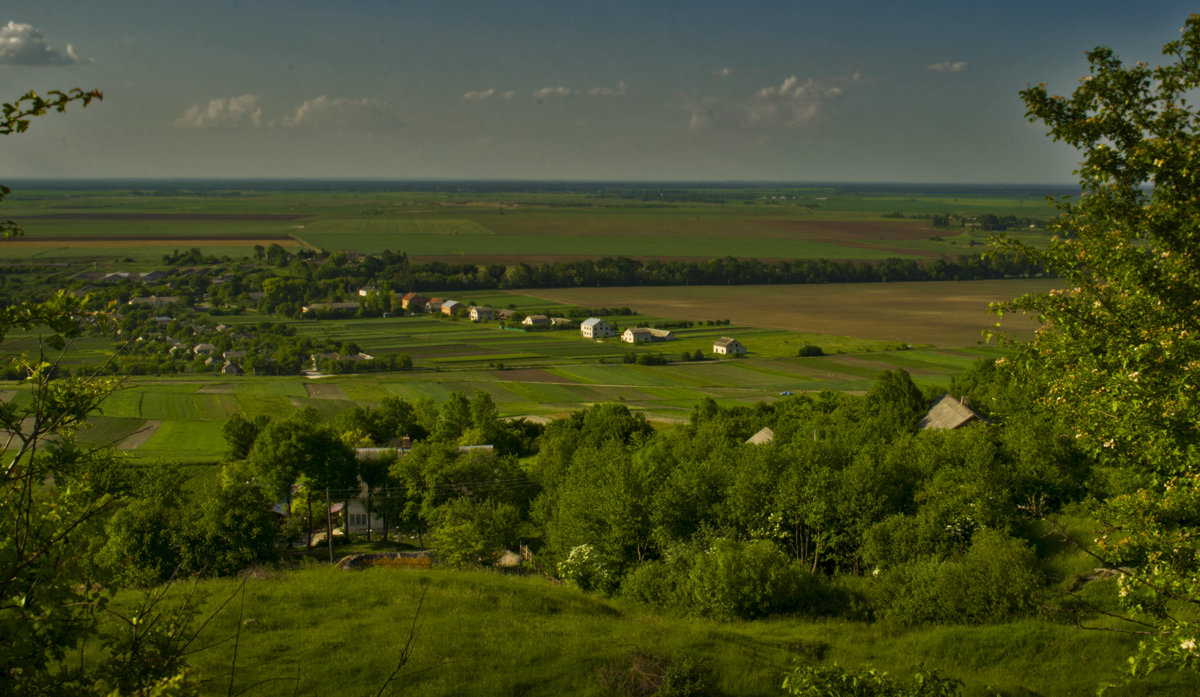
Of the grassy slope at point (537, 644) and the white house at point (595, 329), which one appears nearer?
the grassy slope at point (537, 644)

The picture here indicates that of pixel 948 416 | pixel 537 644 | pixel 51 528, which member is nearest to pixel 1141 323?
pixel 51 528

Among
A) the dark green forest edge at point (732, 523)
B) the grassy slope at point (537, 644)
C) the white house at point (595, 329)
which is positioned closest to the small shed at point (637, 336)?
the white house at point (595, 329)

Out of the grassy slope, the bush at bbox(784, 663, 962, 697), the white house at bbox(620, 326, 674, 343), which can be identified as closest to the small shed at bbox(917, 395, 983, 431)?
the grassy slope

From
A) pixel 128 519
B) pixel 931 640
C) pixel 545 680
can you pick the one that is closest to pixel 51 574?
pixel 545 680

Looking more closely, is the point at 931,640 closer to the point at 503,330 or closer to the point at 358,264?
the point at 503,330

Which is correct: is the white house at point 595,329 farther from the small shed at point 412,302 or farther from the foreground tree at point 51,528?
the foreground tree at point 51,528
